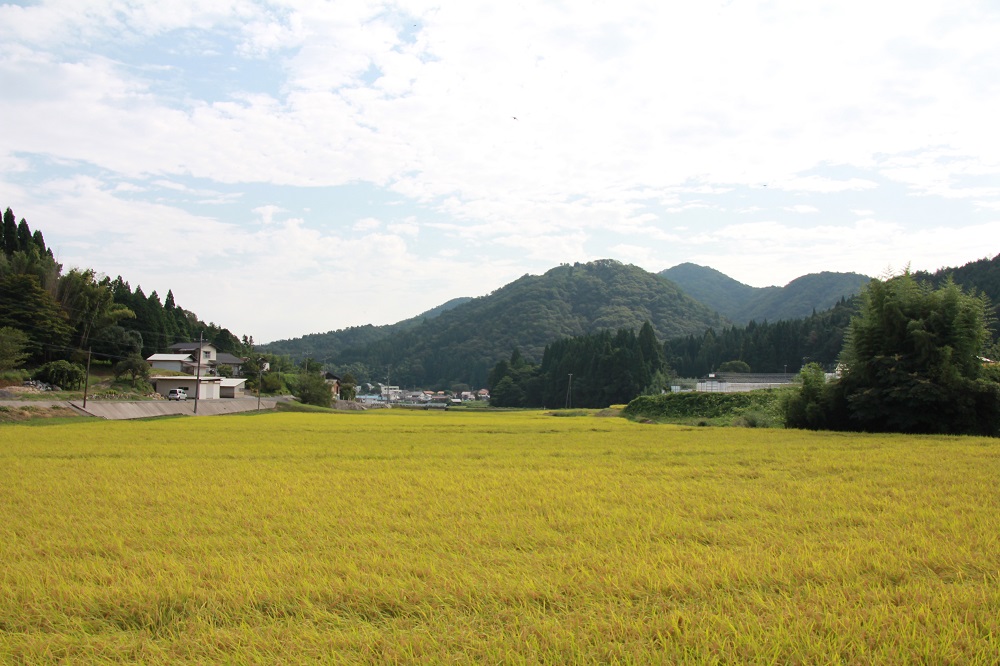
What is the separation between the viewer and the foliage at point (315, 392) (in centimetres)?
6075

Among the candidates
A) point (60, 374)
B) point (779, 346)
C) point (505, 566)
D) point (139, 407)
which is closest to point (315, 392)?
point (60, 374)

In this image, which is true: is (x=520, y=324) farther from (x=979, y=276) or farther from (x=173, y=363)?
(x=173, y=363)

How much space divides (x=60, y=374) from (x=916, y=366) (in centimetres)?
3991

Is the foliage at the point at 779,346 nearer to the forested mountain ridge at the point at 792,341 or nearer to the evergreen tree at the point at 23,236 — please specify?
the forested mountain ridge at the point at 792,341

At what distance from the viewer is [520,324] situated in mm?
130125

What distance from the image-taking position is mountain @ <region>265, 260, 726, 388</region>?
127125 mm

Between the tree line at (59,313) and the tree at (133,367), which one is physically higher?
the tree line at (59,313)

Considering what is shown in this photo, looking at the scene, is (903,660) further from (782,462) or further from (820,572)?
(782,462)

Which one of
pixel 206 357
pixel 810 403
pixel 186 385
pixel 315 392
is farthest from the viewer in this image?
pixel 315 392

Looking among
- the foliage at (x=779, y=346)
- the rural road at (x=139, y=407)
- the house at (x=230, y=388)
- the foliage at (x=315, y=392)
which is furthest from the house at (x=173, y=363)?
the foliage at (x=779, y=346)

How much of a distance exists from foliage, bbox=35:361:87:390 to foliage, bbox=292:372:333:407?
23.2m

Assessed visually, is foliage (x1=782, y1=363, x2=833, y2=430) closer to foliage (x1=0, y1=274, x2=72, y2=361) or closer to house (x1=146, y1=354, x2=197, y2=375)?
foliage (x1=0, y1=274, x2=72, y2=361)

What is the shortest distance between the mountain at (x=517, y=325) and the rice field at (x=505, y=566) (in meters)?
110

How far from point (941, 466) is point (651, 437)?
821cm
